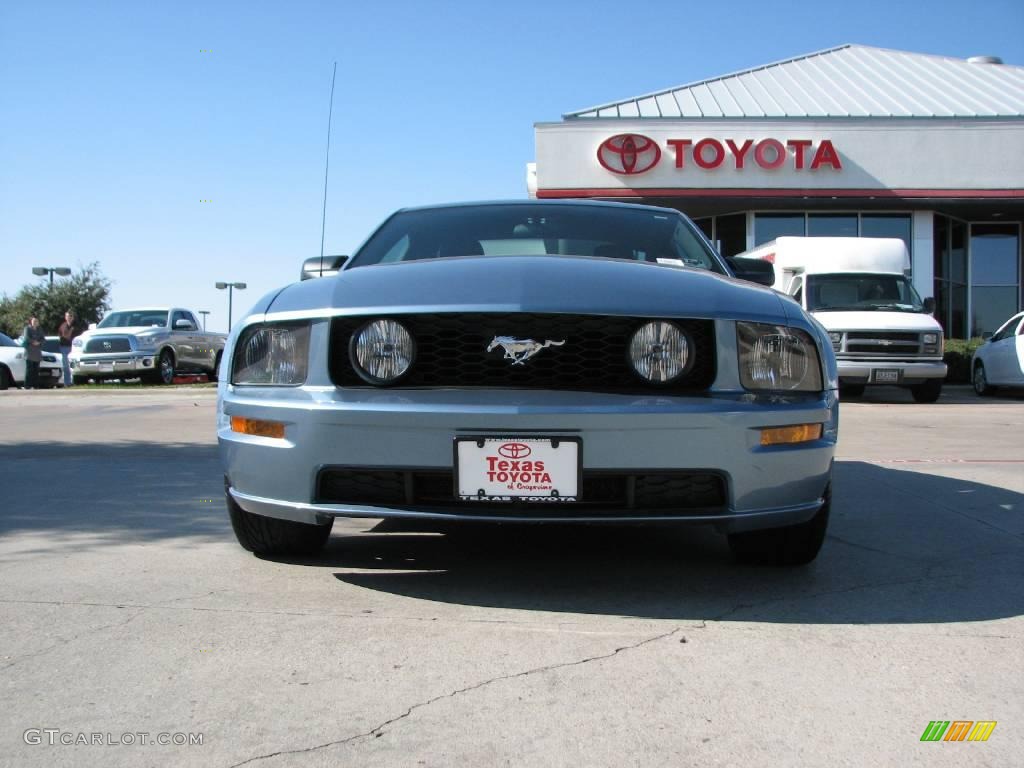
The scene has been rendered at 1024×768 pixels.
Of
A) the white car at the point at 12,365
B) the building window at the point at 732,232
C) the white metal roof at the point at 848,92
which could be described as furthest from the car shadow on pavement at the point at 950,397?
the white car at the point at 12,365

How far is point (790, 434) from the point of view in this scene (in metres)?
2.81

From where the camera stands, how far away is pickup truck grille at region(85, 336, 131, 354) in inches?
725

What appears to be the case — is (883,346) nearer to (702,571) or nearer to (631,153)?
(631,153)

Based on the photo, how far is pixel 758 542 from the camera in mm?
3201

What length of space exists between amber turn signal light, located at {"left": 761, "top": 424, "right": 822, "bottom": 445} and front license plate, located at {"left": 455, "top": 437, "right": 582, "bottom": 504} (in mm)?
572

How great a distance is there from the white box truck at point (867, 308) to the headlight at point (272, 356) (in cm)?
1041

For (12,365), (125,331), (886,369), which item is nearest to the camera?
(886,369)

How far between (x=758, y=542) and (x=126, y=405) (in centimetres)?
1096

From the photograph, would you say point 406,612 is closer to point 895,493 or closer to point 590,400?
point 590,400

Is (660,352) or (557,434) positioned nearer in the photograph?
(557,434)

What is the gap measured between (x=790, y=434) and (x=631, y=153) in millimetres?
18193

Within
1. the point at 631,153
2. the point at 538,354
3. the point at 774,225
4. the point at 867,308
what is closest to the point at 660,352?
the point at 538,354

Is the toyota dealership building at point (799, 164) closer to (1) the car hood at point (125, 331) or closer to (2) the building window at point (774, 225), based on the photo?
(2) the building window at point (774, 225)

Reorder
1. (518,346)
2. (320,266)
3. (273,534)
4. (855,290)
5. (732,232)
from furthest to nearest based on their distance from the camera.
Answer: (732,232)
(855,290)
(320,266)
(273,534)
(518,346)
